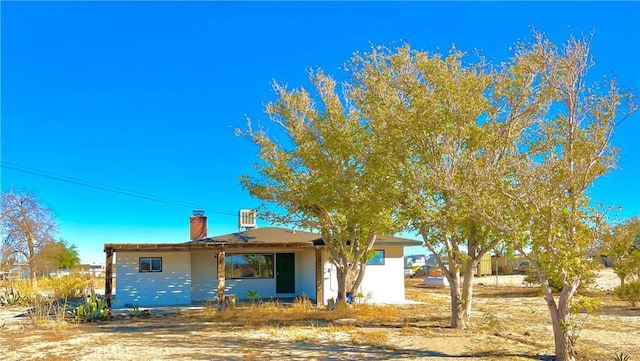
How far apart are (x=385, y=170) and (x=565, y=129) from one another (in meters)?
3.80

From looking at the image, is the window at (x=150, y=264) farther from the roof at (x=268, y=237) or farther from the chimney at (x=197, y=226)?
the chimney at (x=197, y=226)

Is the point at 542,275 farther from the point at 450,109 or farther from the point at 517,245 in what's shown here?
the point at 450,109

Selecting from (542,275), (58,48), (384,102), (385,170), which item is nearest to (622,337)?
(542,275)

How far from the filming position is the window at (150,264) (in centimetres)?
2139

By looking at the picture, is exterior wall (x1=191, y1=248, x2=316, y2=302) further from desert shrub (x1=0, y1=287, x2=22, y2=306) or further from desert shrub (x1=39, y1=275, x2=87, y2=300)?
desert shrub (x1=0, y1=287, x2=22, y2=306)

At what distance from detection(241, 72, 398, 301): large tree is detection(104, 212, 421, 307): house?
1952 millimetres

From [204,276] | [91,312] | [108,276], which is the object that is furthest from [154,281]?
[91,312]

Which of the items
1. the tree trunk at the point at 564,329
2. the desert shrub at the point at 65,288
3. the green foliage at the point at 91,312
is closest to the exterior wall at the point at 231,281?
the green foliage at the point at 91,312

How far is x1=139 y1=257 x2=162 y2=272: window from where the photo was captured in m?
21.4

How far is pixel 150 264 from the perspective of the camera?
845 inches

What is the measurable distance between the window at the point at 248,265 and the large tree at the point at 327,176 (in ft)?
15.1

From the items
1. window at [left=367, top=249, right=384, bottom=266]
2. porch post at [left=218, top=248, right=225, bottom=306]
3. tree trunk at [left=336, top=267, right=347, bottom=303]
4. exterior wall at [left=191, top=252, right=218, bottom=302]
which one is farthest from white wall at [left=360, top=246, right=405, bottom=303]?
exterior wall at [left=191, top=252, right=218, bottom=302]

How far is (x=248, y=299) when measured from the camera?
22.8 meters

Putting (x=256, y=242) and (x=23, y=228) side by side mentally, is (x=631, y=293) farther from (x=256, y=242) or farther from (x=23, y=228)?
(x=23, y=228)
